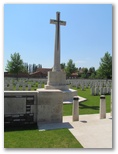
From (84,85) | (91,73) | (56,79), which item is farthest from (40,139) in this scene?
(91,73)

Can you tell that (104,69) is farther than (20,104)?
Yes

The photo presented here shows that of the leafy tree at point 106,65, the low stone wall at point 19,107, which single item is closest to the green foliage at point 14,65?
the leafy tree at point 106,65

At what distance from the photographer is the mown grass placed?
12.6ft

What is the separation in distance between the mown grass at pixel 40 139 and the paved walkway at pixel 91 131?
0.67ft

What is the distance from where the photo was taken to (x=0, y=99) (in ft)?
14.2

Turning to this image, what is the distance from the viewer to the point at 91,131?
466 cm

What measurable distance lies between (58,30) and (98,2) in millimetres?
7165

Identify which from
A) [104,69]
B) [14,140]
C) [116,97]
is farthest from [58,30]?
[104,69]

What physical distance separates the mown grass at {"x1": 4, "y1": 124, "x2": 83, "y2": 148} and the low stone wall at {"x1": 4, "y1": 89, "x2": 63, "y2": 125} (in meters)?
0.60

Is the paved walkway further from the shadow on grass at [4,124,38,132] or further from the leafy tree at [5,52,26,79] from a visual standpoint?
the leafy tree at [5,52,26,79]

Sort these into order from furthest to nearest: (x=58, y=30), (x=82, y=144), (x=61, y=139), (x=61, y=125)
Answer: (x=58, y=30)
(x=61, y=125)
(x=61, y=139)
(x=82, y=144)

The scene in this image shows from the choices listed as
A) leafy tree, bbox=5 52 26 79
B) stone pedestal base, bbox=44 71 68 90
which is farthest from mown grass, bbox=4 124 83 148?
leafy tree, bbox=5 52 26 79

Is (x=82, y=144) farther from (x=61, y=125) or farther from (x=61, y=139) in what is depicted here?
(x=61, y=125)

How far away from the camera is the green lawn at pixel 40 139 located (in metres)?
3.84
